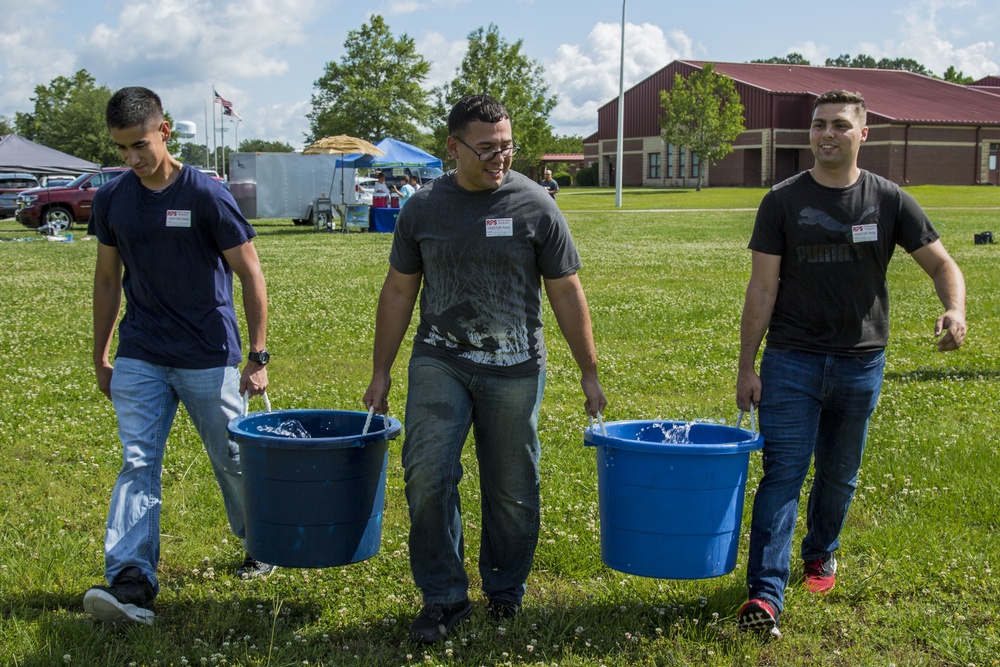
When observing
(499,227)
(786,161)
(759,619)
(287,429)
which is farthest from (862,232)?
(786,161)

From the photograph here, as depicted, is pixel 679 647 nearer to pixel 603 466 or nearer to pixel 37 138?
pixel 603 466

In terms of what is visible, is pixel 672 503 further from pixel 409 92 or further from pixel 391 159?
pixel 409 92

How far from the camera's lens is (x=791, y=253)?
4.10 m

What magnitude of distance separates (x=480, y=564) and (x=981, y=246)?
68.5 feet

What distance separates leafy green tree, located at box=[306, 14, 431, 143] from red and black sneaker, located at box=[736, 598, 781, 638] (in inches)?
2541

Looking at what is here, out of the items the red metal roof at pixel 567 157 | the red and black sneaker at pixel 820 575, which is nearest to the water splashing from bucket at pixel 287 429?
the red and black sneaker at pixel 820 575

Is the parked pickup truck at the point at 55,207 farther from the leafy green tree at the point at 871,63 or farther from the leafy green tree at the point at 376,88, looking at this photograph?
the leafy green tree at the point at 871,63

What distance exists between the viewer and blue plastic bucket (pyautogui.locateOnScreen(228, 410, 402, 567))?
12.7 feet

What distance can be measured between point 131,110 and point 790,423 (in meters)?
2.85

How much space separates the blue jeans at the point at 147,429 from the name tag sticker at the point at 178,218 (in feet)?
1.90

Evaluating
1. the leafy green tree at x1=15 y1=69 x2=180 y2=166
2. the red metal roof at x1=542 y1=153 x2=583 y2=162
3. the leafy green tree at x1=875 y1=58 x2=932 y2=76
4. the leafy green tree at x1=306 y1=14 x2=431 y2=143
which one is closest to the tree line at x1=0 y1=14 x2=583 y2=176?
the leafy green tree at x1=306 y1=14 x2=431 y2=143

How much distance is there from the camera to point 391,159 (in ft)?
108

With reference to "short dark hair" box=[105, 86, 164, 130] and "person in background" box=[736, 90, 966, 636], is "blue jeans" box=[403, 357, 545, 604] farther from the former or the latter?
"short dark hair" box=[105, 86, 164, 130]

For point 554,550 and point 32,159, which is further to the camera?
point 32,159
